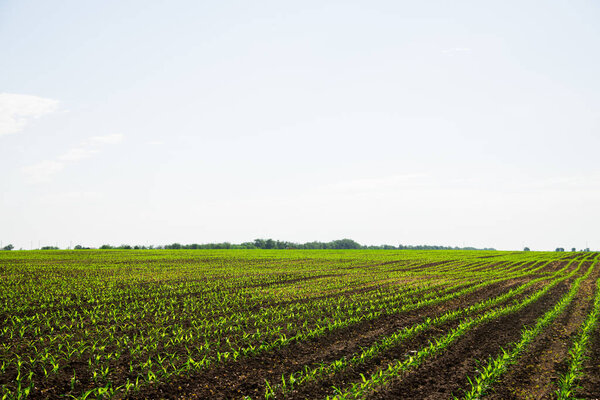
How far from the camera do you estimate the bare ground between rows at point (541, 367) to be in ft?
25.5

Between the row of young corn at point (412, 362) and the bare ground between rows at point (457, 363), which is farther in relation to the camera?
the bare ground between rows at point (457, 363)

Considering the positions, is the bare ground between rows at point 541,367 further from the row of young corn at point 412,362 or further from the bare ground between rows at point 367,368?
the bare ground between rows at point 367,368

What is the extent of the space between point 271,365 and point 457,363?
16.2 ft

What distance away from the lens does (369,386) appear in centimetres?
795

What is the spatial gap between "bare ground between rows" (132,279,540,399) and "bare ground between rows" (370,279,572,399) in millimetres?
1866

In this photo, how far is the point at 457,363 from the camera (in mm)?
9516

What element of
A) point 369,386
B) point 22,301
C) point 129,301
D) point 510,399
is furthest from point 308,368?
point 22,301

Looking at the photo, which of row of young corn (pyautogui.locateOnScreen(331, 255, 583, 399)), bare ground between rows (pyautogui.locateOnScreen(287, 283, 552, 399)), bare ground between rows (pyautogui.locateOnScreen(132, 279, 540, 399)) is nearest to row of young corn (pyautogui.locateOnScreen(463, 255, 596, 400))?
row of young corn (pyautogui.locateOnScreen(331, 255, 583, 399))

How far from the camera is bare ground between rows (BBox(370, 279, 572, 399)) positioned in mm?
7748

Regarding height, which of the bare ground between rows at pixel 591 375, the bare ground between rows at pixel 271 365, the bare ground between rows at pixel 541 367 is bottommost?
the bare ground between rows at pixel 591 375

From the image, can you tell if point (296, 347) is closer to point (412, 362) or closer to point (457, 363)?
point (412, 362)

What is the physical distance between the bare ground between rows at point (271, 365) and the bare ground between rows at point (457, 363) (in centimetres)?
187

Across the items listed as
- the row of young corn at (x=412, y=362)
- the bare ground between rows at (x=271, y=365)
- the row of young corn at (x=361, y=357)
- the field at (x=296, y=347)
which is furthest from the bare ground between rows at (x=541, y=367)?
the bare ground between rows at (x=271, y=365)

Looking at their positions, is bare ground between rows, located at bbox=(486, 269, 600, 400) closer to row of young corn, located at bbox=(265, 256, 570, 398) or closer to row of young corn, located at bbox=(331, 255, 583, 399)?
row of young corn, located at bbox=(331, 255, 583, 399)
